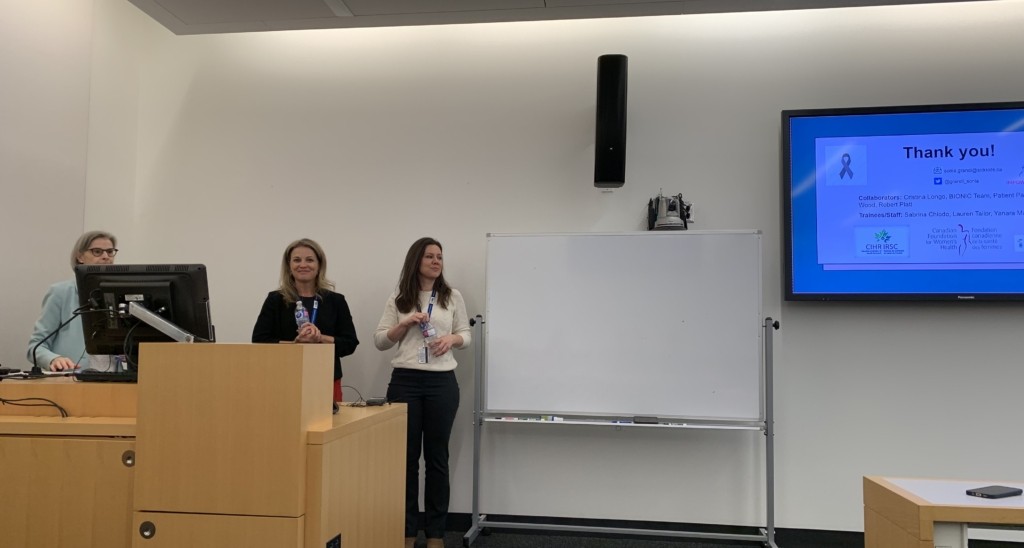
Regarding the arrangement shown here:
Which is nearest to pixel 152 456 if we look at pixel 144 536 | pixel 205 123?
pixel 144 536

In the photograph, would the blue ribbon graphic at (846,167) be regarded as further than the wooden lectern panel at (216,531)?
Yes

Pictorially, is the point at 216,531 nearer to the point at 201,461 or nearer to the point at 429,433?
the point at 201,461

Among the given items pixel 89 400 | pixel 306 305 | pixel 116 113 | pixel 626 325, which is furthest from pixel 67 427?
pixel 116 113

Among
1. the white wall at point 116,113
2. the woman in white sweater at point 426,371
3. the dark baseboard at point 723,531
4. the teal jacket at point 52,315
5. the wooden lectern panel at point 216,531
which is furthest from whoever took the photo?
the white wall at point 116,113

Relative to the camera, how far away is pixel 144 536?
1736mm

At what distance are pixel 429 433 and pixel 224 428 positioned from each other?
1.84 m

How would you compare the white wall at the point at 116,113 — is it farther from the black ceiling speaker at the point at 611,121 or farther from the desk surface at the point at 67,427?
the black ceiling speaker at the point at 611,121

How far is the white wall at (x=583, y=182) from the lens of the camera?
362cm

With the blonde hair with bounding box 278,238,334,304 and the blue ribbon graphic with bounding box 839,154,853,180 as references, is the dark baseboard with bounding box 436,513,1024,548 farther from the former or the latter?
the blue ribbon graphic with bounding box 839,154,853,180

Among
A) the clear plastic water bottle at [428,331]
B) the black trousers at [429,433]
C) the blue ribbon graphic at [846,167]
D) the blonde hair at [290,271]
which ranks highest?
the blue ribbon graphic at [846,167]

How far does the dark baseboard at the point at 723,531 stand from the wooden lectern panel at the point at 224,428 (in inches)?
91.7

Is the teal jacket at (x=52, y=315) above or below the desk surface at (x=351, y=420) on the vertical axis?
above

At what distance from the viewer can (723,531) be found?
3682mm

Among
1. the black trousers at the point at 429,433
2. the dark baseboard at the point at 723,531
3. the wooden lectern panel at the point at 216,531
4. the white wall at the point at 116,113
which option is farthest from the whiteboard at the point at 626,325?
the white wall at the point at 116,113
